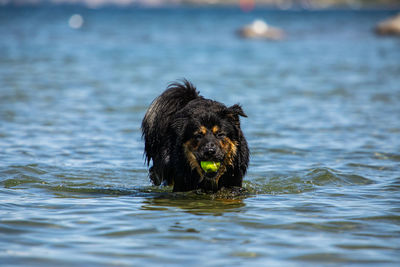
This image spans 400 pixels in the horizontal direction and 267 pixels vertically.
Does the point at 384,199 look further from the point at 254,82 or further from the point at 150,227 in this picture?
the point at 254,82

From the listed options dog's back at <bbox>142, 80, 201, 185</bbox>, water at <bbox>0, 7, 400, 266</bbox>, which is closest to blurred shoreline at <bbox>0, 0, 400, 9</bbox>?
water at <bbox>0, 7, 400, 266</bbox>

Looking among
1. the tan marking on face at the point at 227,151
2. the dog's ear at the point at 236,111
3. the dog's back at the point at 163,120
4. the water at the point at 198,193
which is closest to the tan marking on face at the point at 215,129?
the tan marking on face at the point at 227,151

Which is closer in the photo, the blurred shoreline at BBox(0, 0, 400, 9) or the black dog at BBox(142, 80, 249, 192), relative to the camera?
the black dog at BBox(142, 80, 249, 192)

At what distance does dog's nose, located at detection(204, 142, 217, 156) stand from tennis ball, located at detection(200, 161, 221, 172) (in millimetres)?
211

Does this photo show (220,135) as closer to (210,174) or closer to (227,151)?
(227,151)

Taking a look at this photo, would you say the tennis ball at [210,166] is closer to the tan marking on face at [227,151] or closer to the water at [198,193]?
the tan marking on face at [227,151]

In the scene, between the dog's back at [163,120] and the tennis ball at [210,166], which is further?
the dog's back at [163,120]

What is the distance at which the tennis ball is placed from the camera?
5934 millimetres

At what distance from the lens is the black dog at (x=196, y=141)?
19.4 feet

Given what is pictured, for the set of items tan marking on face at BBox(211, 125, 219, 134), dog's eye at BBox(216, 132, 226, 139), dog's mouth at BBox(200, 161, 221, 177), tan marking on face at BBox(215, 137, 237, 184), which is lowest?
dog's mouth at BBox(200, 161, 221, 177)

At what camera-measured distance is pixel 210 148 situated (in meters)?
5.71

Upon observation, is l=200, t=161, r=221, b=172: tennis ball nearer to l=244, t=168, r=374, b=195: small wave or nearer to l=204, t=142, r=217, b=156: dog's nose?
l=204, t=142, r=217, b=156: dog's nose

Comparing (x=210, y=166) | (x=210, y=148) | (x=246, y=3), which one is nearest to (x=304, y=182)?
(x=210, y=166)

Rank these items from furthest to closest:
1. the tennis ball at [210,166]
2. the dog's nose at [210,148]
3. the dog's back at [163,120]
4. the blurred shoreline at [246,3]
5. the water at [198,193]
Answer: the blurred shoreline at [246,3]
the dog's back at [163,120]
the tennis ball at [210,166]
the dog's nose at [210,148]
the water at [198,193]
